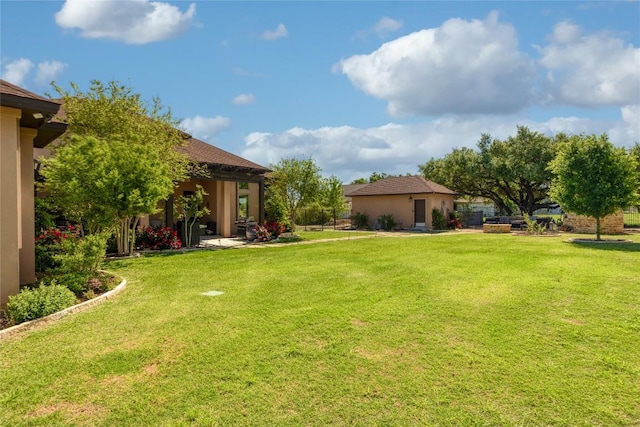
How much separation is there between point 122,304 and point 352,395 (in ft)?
15.9

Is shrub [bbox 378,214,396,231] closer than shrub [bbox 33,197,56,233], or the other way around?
shrub [bbox 33,197,56,233]

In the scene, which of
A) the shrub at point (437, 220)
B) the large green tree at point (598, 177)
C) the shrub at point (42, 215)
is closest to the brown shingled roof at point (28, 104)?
the shrub at point (42, 215)

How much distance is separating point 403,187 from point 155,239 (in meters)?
19.0

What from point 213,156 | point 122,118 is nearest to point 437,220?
point 213,156

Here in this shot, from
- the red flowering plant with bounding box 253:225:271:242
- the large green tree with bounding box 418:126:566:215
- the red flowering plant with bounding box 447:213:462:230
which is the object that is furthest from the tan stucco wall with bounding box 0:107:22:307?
the large green tree with bounding box 418:126:566:215

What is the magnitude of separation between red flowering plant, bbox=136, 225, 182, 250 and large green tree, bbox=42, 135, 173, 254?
13.9 feet

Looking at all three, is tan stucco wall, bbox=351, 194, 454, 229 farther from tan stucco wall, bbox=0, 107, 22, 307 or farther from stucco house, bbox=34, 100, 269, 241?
tan stucco wall, bbox=0, 107, 22, 307

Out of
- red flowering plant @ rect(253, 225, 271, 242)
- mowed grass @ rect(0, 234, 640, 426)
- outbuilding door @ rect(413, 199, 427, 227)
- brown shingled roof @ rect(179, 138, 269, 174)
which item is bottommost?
mowed grass @ rect(0, 234, 640, 426)

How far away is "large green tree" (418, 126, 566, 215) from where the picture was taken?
2997 centimetres

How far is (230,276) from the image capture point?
895cm

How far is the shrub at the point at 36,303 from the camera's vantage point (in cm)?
552

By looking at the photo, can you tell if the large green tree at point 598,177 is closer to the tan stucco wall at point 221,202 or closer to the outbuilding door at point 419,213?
the outbuilding door at point 419,213

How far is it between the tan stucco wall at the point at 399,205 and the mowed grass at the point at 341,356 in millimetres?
18861

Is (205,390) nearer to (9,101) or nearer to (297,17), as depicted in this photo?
(9,101)
